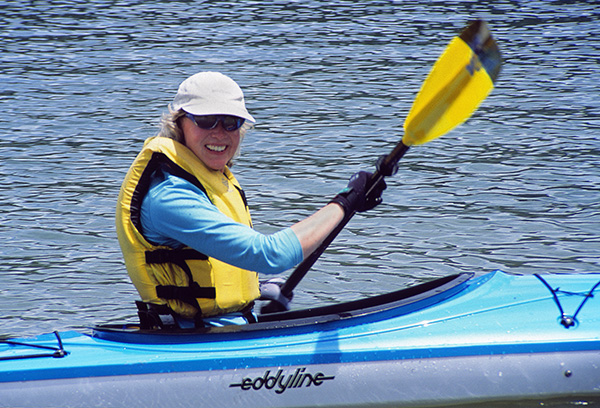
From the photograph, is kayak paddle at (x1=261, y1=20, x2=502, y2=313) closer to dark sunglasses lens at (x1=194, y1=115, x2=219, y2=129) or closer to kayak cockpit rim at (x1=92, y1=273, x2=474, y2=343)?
kayak cockpit rim at (x1=92, y1=273, x2=474, y2=343)

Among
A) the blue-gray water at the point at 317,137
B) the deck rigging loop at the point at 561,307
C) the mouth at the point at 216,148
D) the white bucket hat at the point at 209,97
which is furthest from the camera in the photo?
the blue-gray water at the point at 317,137

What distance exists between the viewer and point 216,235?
9.25 feet

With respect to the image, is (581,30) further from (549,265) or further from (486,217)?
(549,265)

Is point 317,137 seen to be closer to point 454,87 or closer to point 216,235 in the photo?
point 454,87

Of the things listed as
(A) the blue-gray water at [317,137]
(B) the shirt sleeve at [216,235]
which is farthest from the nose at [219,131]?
(A) the blue-gray water at [317,137]

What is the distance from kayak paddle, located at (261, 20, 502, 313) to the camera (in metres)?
3.46

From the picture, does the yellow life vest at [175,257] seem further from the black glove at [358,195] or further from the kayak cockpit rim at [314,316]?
the black glove at [358,195]

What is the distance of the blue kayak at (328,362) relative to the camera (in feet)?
10.2

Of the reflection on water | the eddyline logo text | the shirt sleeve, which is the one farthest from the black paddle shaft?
the reflection on water

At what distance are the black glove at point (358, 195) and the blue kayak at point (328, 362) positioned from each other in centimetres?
47

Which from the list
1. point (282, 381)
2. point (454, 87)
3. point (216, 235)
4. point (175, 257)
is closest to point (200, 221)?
point (216, 235)

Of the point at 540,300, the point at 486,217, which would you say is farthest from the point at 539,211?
the point at 540,300

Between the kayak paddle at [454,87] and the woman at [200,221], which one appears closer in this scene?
the woman at [200,221]

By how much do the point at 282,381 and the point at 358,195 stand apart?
751 millimetres
